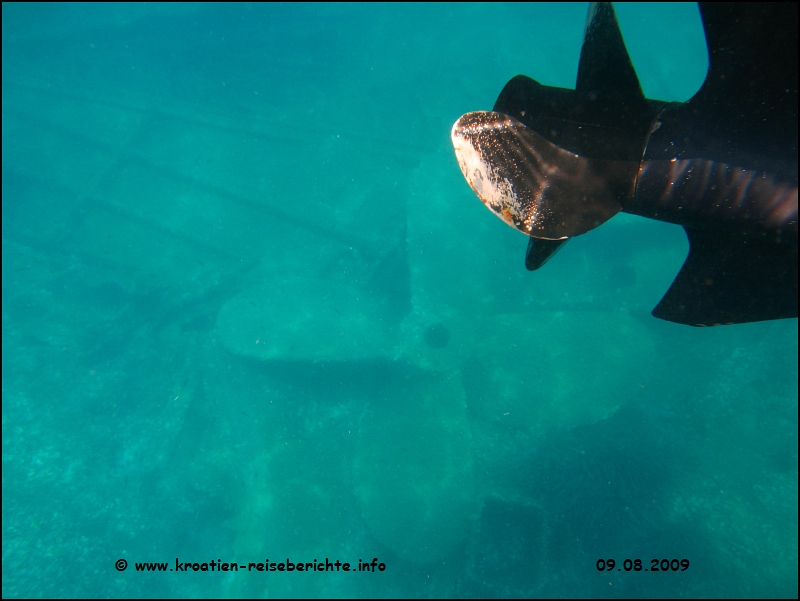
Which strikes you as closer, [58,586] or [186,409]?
[58,586]

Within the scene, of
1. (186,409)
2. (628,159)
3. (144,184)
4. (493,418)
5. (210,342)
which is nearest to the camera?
(628,159)

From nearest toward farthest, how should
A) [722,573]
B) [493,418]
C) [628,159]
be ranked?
[628,159] → [722,573] → [493,418]

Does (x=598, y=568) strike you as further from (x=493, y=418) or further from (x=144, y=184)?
(x=144, y=184)

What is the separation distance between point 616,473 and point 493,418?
9.24 feet

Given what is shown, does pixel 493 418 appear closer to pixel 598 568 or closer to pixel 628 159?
pixel 598 568

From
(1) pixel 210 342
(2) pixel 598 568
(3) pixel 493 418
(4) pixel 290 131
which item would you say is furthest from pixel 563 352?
(4) pixel 290 131

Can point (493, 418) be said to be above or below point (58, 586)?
above

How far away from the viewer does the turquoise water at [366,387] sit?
27.3 feet

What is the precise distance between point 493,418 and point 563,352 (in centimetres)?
247

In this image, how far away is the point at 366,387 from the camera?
33.8ft

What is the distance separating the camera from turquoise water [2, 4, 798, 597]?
328 inches

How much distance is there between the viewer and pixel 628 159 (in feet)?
8.95

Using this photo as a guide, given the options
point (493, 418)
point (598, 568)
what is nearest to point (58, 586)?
point (493, 418)

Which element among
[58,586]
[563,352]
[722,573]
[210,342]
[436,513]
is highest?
[563,352]
